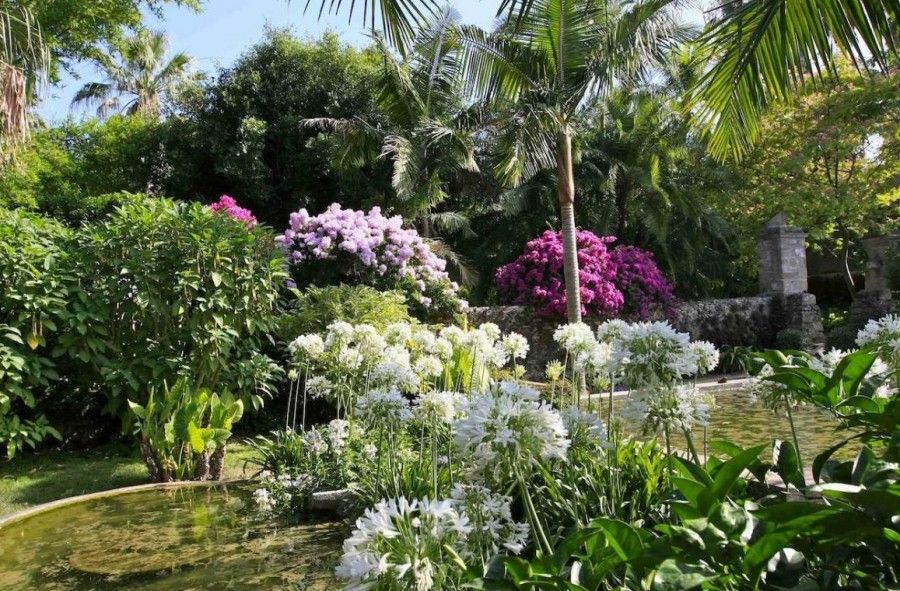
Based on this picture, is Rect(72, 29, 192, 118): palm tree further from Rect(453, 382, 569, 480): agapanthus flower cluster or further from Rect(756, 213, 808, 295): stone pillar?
Rect(453, 382, 569, 480): agapanthus flower cluster

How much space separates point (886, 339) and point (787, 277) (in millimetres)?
14047

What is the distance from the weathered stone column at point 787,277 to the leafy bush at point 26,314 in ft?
41.8

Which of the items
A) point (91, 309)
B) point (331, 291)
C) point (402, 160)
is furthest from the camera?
point (402, 160)

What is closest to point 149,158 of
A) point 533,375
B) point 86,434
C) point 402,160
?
point 402,160

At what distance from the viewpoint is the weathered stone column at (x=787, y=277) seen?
1452cm

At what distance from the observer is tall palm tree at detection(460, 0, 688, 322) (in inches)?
381

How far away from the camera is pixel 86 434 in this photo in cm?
700

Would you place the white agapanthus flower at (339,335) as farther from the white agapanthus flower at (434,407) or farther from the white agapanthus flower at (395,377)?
the white agapanthus flower at (434,407)

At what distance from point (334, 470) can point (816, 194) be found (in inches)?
536

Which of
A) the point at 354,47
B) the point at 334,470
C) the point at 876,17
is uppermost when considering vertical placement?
the point at 354,47

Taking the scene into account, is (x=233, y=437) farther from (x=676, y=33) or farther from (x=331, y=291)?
(x=676, y=33)

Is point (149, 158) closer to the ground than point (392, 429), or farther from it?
farther from it

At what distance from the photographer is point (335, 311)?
25.2ft

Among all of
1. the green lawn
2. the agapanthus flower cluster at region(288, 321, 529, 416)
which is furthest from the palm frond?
the green lawn
